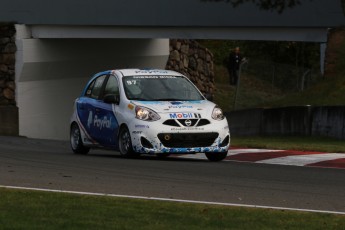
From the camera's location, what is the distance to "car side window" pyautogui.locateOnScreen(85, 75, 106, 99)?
1850 cm

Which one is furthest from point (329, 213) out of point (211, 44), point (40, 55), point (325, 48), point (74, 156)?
point (211, 44)

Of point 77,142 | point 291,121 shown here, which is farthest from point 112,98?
point 291,121

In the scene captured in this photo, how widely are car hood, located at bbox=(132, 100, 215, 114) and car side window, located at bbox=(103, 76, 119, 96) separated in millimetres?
888

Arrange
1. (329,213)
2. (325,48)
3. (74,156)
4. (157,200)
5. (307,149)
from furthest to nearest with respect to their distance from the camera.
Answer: (325,48) < (307,149) < (74,156) < (157,200) < (329,213)

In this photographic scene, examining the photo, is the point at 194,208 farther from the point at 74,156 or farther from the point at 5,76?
the point at 5,76

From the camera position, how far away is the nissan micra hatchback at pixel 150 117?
16469 millimetres

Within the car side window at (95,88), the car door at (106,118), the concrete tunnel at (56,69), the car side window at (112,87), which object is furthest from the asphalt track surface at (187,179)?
the concrete tunnel at (56,69)

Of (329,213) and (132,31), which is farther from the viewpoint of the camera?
(132,31)

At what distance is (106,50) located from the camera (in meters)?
36.7

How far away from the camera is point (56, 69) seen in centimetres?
3450

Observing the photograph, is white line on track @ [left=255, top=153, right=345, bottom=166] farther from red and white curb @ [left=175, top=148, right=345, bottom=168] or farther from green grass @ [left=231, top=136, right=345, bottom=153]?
green grass @ [left=231, top=136, right=345, bottom=153]

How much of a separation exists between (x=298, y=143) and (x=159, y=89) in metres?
5.41

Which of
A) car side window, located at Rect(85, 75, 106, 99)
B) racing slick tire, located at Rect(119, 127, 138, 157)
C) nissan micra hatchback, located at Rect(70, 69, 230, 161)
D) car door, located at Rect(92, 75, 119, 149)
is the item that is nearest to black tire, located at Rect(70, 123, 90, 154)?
nissan micra hatchback, located at Rect(70, 69, 230, 161)

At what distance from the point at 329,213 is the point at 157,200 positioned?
1721 millimetres
